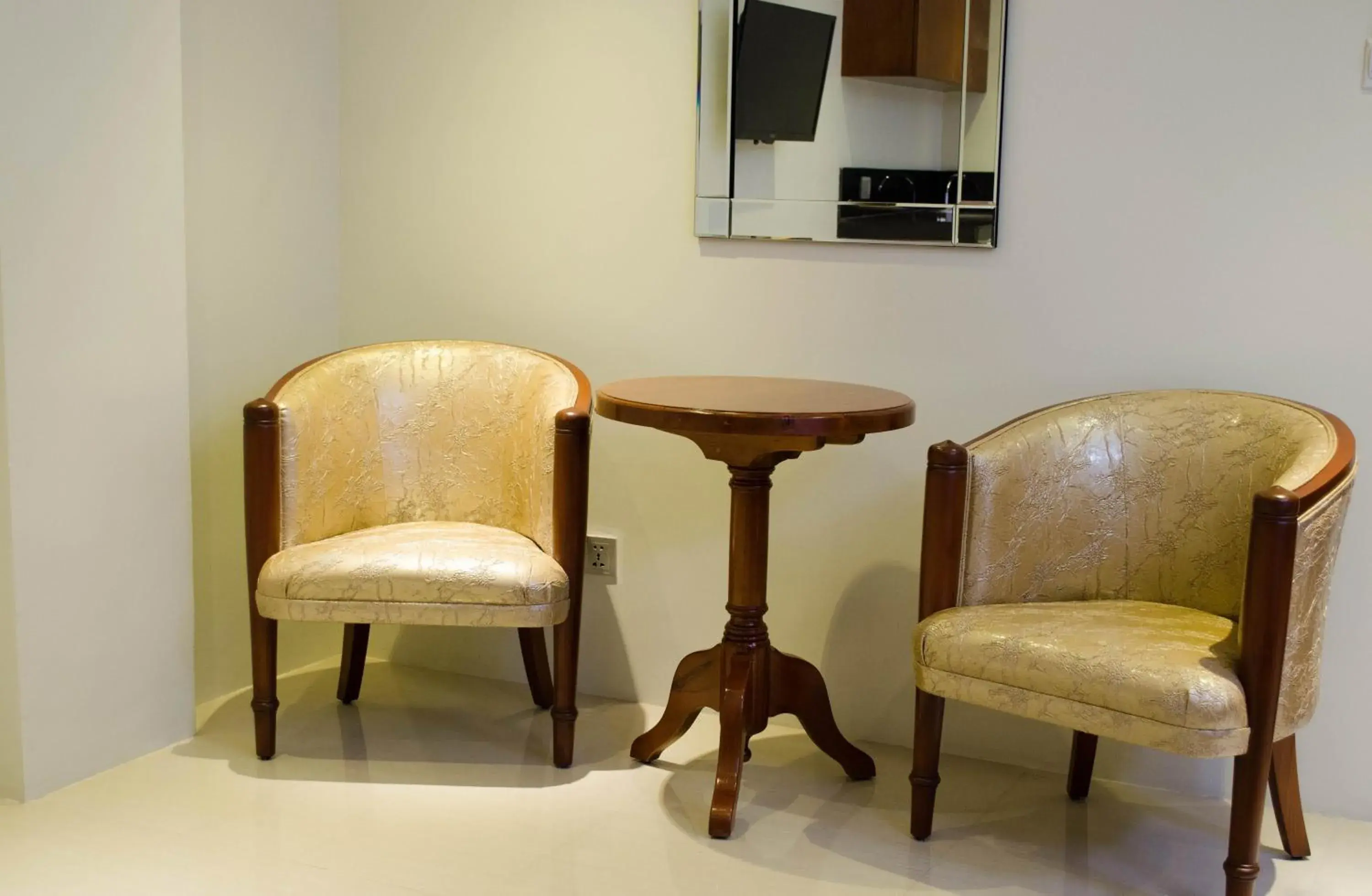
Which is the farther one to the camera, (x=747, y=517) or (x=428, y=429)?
(x=428, y=429)

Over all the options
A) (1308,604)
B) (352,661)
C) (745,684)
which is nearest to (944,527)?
(745,684)

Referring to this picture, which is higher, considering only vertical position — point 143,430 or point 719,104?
point 719,104

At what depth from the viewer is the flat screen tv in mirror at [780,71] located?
3018 millimetres

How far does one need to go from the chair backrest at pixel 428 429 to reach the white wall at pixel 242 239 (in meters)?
0.36

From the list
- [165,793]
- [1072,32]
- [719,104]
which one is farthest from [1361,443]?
[165,793]

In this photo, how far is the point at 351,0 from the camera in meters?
3.53

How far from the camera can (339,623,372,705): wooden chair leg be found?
129 inches

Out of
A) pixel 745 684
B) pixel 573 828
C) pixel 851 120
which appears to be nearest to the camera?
pixel 573 828

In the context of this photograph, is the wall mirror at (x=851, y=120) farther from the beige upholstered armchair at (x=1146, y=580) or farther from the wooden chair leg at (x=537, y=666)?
the wooden chair leg at (x=537, y=666)

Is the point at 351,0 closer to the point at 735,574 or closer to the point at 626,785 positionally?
the point at 735,574

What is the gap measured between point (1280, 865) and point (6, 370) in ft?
8.21

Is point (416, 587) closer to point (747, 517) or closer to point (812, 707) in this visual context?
point (747, 517)

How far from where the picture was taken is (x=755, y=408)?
245 centimetres

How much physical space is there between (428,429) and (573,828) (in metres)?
1.00
